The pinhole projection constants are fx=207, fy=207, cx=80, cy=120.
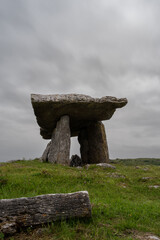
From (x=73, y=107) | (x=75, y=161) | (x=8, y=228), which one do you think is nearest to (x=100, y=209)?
(x=8, y=228)

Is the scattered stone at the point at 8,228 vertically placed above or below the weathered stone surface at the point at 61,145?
below

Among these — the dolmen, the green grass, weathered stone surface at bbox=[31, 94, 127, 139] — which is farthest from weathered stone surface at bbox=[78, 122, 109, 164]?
the green grass

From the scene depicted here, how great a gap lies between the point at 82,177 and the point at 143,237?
5.67 metres

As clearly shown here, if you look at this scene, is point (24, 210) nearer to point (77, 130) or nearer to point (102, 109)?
point (102, 109)

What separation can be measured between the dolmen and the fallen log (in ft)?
38.1

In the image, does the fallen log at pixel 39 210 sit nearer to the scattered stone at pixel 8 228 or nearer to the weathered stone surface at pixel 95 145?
the scattered stone at pixel 8 228

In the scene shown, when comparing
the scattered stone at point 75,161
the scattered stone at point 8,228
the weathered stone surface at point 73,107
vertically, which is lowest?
the scattered stone at point 8,228

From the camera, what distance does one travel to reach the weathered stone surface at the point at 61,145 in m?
16.0

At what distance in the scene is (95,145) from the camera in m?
20.4

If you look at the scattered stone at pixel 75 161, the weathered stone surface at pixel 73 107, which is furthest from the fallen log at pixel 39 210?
the scattered stone at pixel 75 161

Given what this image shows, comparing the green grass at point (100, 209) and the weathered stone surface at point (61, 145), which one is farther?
the weathered stone surface at point (61, 145)

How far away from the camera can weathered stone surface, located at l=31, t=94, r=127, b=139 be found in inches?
608

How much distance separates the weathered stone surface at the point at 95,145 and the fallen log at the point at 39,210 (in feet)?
51.3

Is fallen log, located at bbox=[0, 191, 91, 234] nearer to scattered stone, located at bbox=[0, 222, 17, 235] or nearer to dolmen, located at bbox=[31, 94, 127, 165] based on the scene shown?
scattered stone, located at bbox=[0, 222, 17, 235]
